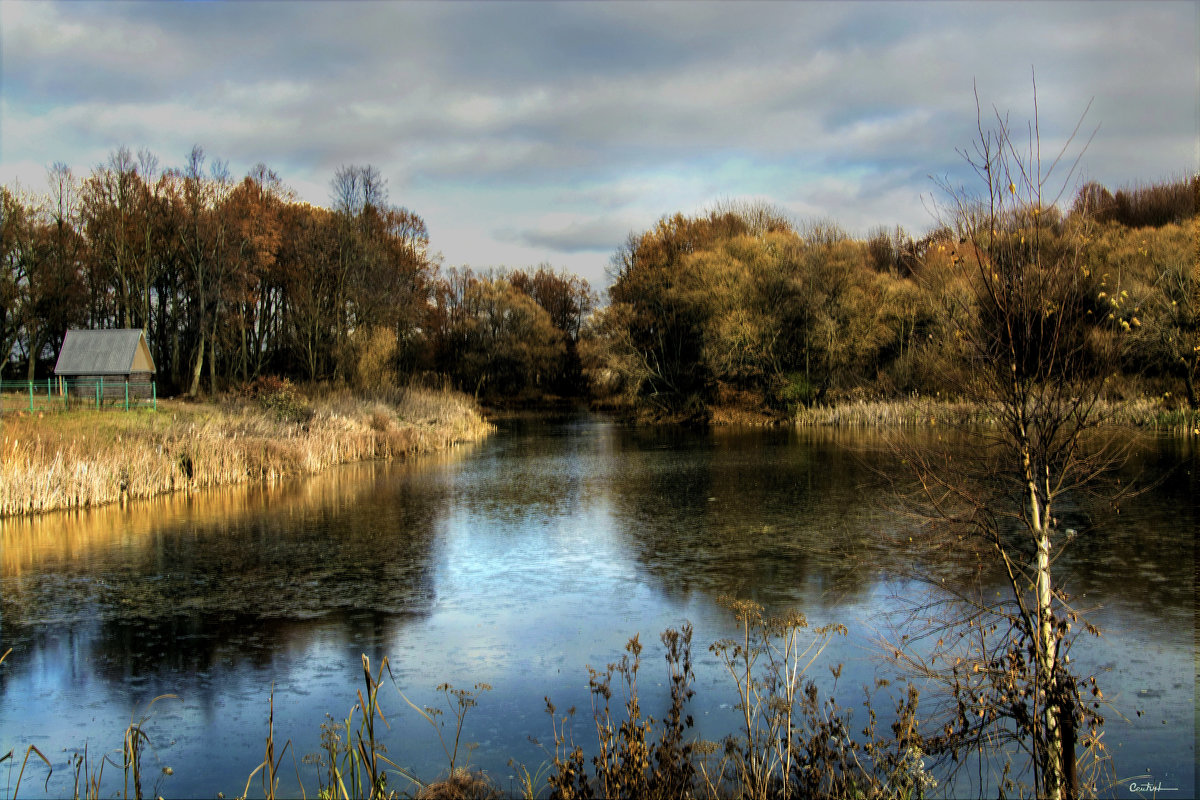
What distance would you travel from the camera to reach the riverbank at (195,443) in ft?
47.9

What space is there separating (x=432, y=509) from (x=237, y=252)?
2845 centimetres

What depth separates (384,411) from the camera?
1090 inches

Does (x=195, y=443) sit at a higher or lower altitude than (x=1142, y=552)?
higher

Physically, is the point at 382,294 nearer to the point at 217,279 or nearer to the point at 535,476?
the point at 217,279

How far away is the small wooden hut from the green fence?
1.5 inches

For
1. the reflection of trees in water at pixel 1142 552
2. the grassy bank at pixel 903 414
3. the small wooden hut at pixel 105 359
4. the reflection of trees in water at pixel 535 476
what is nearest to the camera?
the reflection of trees in water at pixel 1142 552

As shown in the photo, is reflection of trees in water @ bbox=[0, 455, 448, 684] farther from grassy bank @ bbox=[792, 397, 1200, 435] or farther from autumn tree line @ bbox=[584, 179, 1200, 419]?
autumn tree line @ bbox=[584, 179, 1200, 419]

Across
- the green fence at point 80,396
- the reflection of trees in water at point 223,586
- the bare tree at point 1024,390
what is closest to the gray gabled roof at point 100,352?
the green fence at point 80,396

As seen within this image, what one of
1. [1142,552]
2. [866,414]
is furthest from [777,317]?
[1142,552]

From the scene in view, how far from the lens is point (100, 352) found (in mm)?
31016

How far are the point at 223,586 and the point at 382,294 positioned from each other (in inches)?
1261

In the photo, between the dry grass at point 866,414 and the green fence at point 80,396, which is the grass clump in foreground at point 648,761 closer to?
the green fence at point 80,396

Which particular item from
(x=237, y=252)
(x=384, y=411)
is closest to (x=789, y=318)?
(x=384, y=411)

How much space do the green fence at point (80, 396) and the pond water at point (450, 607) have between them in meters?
11.9
